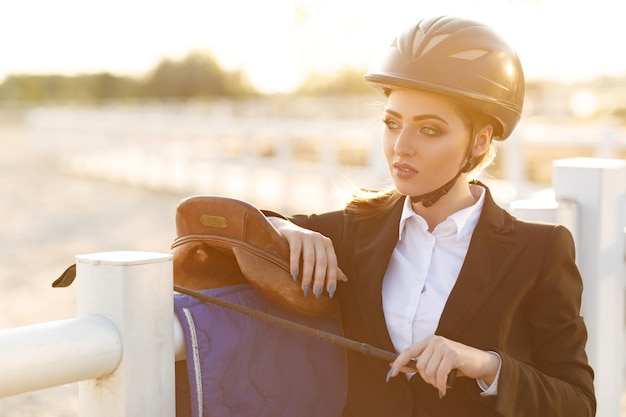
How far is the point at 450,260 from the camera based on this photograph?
7.25 ft

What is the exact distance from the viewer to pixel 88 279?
5.60 feet

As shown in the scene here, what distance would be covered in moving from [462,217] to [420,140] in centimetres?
23

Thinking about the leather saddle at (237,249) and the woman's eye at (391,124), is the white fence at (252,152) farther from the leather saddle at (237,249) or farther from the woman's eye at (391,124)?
the leather saddle at (237,249)

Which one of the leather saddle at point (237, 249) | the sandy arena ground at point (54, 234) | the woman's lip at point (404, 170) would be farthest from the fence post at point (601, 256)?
the sandy arena ground at point (54, 234)

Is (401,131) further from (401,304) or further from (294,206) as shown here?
(294,206)

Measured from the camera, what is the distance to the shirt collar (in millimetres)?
2237

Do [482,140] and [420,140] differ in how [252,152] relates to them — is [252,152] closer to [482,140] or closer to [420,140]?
[482,140]

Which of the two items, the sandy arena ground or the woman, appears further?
the sandy arena ground

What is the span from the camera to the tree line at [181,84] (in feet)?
149

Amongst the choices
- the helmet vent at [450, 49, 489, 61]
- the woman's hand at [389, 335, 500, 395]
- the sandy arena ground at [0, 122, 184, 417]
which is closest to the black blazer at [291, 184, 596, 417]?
the woman's hand at [389, 335, 500, 395]

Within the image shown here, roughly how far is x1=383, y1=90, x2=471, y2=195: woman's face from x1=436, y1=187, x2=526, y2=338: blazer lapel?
0.17m

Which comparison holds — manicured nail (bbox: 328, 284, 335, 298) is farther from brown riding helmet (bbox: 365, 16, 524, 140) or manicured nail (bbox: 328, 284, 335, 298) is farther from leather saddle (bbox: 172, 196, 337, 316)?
brown riding helmet (bbox: 365, 16, 524, 140)

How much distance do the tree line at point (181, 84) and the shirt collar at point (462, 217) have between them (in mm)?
41229

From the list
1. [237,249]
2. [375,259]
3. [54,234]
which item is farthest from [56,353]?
[54,234]
